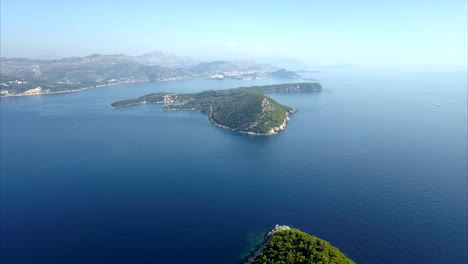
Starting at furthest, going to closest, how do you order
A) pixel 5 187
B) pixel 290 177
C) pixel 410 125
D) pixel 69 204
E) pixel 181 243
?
pixel 410 125
pixel 290 177
pixel 5 187
pixel 69 204
pixel 181 243

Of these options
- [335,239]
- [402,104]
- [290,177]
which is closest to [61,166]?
[290,177]

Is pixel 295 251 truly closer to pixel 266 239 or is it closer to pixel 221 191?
pixel 266 239

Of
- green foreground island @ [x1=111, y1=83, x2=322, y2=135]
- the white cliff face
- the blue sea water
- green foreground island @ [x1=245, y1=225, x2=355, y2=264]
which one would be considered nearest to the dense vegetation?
Result: green foreground island @ [x1=245, y1=225, x2=355, y2=264]

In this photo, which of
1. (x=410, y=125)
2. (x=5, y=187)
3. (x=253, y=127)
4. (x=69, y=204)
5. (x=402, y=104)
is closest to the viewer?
(x=69, y=204)

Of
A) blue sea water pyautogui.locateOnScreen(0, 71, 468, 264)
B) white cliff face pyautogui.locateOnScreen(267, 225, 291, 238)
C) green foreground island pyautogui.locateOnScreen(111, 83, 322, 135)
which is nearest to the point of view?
blue sea water pyautogui.locateOnScreen(0, 71, 468, 264)

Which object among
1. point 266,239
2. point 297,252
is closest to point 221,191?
point 266,239

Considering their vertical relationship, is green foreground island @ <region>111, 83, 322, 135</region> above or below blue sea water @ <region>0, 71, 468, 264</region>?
above

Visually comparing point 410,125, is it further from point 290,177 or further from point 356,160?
point 290,177

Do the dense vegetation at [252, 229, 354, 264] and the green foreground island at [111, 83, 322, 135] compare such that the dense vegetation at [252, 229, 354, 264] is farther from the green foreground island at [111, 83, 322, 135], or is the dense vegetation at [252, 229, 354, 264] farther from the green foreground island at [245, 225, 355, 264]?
the green foreground island at [111, 83, 322, 135]

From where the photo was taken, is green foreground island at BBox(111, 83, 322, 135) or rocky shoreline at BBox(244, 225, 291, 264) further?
green foreground island at BBox(111, 83, 322, 135)
